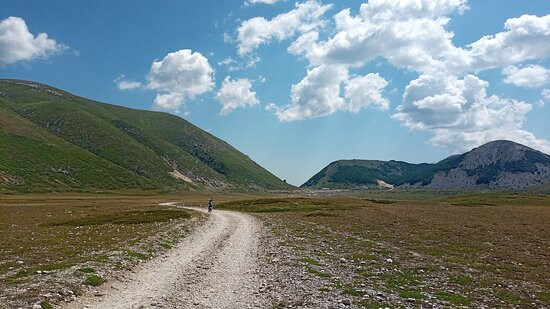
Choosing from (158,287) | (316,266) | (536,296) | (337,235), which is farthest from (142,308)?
(337,235)

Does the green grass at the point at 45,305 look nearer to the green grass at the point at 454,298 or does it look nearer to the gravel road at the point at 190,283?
the gravel road at the point at 190,283

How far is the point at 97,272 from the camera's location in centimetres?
2272

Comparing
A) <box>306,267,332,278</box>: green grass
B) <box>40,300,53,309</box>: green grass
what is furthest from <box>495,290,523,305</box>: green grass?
<box>40,300,53,309</box>: green grass

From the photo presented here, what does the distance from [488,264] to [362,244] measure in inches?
469

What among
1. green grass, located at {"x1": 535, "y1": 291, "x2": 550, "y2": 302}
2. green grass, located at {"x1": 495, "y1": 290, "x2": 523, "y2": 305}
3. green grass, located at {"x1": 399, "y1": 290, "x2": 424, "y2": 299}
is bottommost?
green grass, located at {"x1": 399, "y1": 290, "x2": 424, "y2": 299}

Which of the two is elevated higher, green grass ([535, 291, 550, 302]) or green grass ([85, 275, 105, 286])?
green grass ([535, 291, 550, 302])

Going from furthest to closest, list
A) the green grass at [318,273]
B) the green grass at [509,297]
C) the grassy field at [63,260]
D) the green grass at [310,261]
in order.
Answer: the green grass at [310,261] → the green grass at [318,273] → the grassy field at [63,260] → the green grass at [509,297]

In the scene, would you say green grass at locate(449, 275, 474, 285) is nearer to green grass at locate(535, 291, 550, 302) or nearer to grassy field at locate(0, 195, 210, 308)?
green grass at locate(535, 291, 550, 302)

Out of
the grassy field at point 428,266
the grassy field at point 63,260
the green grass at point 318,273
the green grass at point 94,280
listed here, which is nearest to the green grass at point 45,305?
the grassy field at point 63,260

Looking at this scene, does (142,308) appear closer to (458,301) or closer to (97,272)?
(97,272)

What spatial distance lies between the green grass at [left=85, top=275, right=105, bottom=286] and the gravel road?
0.39m

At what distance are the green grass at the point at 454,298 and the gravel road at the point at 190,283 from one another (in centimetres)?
853

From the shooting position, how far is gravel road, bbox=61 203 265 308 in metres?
17.9

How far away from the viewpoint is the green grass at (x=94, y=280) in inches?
806
